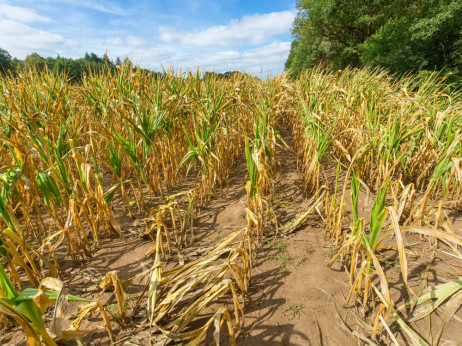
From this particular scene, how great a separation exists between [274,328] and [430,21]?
1269cm

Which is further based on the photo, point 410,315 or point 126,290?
point 126,290

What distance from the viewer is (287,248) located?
1.54 m

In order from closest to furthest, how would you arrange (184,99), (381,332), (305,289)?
1. (381,332)
2. (305,289)
3. (184,99)

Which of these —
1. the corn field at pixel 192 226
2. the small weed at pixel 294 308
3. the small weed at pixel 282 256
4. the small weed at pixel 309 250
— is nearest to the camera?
the corn field at pixel 192 226

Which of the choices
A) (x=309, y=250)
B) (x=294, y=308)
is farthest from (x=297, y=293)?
(x=309, y=250)

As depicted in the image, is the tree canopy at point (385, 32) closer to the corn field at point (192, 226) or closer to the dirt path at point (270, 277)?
the corn field at point (192, 226)

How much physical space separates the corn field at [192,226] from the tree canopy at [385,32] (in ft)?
27.2

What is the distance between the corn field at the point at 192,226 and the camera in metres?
0.95

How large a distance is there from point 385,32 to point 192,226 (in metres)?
14.5

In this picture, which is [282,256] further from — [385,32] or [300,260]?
[385,32]

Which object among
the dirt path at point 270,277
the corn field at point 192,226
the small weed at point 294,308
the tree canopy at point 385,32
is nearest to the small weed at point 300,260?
the dirt path at point 270,277

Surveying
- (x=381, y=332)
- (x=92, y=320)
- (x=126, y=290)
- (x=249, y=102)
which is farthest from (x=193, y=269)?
(x=249, y=102)

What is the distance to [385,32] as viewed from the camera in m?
11.7

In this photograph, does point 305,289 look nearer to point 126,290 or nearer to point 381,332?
point 381,332
